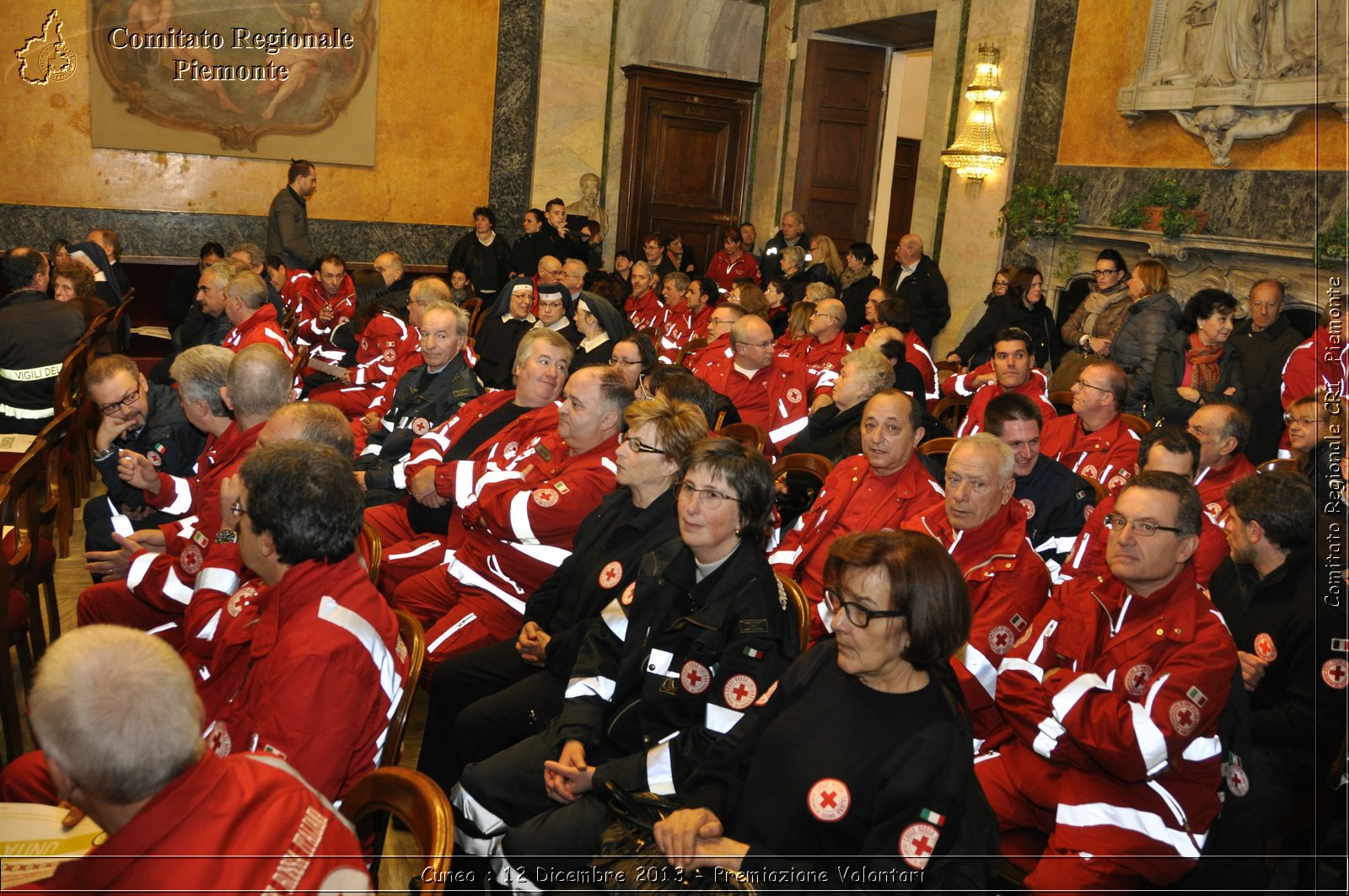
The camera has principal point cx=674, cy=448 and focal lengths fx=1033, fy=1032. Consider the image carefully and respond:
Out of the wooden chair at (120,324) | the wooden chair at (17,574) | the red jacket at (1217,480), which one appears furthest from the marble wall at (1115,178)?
the wooden chair at (120,324)

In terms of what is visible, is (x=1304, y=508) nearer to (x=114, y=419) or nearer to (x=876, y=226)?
(x=114, y=419)

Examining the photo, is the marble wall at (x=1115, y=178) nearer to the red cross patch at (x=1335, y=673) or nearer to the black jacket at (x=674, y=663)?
the red cross patch at (x=1335, y=673)

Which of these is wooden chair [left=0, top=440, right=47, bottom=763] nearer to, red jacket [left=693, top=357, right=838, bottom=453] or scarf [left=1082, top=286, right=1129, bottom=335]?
red jacket [left=693, top=357, right=838, bottom=453]

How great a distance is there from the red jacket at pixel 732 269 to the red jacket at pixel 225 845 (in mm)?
10581

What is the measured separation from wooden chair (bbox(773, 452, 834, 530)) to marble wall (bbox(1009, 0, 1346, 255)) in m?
3.16

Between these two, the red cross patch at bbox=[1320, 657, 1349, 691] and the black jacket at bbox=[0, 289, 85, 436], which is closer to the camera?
the red cross patch at bbox=[1320, 657, 1349, 691]

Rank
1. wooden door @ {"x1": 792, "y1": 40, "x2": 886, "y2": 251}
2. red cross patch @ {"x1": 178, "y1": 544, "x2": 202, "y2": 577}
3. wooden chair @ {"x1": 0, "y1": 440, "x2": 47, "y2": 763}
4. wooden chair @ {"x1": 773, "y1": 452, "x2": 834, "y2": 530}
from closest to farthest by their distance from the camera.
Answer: red cross patch @ {"x1": 178, "y1": 544, "x2": 202, "y2": 577} → wooden chair @ {"x1": 0, "y1": 440, "x2": 47, "y2": 763} → wooden chair @ {"x1": 773, "y1": 452, "x2": 834, "y2": 530} → wooden door @ {"x1": 792, "y1": 40, "x2": 886, "y2": 251}

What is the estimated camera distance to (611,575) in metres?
2.89

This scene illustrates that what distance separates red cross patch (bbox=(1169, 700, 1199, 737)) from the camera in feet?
7.46

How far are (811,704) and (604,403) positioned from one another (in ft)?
5.71

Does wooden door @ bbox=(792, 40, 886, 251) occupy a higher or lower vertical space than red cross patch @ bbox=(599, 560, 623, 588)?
higher

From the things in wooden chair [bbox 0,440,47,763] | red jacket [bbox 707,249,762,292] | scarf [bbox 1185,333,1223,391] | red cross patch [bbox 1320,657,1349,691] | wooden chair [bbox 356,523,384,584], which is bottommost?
wooden chair [bbox 0,440,47,763]

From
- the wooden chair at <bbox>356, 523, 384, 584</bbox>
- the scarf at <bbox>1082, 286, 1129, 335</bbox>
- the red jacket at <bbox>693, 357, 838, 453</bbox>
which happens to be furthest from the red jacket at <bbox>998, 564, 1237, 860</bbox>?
the scarf at <bbox>1082, 286, 1129, 335</bbox>

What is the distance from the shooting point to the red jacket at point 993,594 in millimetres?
2826
